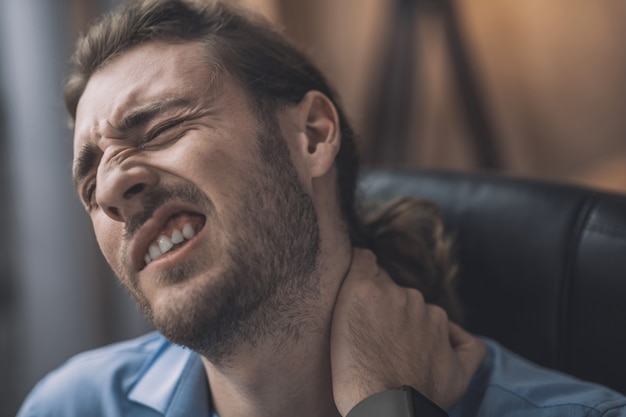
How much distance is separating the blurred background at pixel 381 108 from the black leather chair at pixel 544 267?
2.33ft

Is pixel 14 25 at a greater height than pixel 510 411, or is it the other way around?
pixel 14 25

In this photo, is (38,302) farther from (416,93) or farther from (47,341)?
(416,93)

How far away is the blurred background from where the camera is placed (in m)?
1.95

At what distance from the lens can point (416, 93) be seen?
2613 millimetres

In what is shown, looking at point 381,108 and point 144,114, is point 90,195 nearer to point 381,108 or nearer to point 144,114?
point 144,114

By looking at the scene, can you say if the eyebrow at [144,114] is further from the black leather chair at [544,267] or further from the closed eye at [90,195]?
the black leather chair at [544,267]

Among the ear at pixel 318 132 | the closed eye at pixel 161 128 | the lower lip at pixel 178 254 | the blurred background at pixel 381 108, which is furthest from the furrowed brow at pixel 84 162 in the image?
the blurred background at pixel 381 108

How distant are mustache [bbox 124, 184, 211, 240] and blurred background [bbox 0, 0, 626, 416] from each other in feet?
3.10

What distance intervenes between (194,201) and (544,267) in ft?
2.03

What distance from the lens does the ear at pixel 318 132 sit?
3.89 feet

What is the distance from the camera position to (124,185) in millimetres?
1037

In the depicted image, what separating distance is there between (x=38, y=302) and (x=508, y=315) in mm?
1319

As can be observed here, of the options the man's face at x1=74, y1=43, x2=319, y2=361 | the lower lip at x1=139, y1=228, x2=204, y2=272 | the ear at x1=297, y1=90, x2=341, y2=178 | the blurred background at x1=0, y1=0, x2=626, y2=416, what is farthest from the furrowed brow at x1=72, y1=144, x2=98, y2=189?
the blurred background at x1=0, y1=0, x2=626, y2=416

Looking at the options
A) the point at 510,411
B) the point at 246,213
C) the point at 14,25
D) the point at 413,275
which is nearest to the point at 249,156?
the point at 246,213
